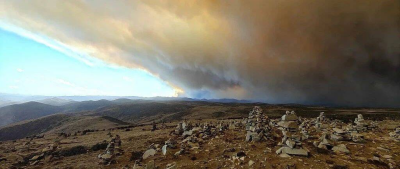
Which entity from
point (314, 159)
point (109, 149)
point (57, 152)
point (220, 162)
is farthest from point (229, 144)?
point (57, 152)

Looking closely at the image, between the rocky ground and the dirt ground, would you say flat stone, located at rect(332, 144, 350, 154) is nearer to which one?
the rocky ground

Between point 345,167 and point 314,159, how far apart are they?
99.0 inches

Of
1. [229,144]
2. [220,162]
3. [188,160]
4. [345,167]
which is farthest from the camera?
[229,144]

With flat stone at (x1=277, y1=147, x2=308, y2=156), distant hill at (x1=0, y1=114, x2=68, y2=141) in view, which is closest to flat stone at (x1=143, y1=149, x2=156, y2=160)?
flat stone at (x1=277, y1=147, x2=308, y2=156)

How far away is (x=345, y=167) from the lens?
1781 cm

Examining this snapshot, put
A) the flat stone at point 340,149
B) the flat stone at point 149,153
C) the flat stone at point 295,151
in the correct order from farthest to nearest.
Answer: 1. the flat stone at point 149,153
2. the flat stone at point 340,149
3. the flat stone at point 295,151

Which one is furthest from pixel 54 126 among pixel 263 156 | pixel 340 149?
pixel 340 149

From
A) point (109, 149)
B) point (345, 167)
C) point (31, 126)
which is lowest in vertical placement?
point (31, 126)

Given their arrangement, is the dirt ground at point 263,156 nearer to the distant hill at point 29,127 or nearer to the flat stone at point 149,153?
the flat stone at point 149,153

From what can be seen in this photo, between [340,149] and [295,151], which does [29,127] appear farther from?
[340,149]

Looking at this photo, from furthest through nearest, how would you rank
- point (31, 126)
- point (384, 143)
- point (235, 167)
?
1. point (31, 126)
2. point (384, 143)
3. point (235, 167)

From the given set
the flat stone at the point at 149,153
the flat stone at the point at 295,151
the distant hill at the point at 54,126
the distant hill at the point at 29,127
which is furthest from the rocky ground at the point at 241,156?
the distant hill at the point at 29,127

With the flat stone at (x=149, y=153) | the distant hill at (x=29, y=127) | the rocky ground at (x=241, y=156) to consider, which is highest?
the rocky ground at (x=241, y=156)

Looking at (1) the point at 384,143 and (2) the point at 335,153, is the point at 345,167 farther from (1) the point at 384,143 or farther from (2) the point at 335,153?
(1) the point at 384,143
